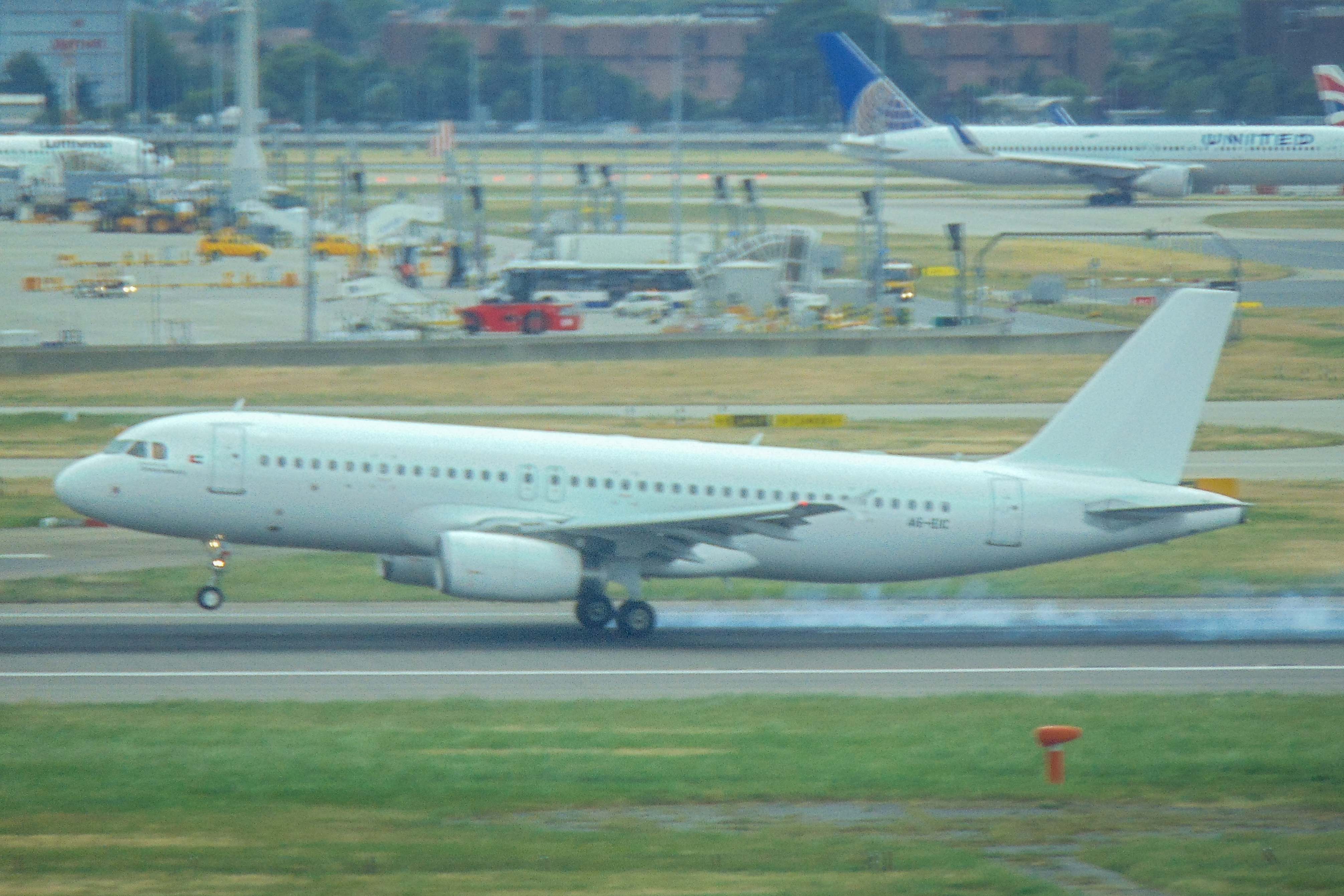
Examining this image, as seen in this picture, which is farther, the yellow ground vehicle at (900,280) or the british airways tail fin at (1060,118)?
the british airways tail fin at (1060,118)

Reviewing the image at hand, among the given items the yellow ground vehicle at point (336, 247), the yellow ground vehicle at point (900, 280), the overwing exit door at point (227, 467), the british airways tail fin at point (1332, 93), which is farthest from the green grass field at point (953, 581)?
the british airways tail fin at point (1332, 93)

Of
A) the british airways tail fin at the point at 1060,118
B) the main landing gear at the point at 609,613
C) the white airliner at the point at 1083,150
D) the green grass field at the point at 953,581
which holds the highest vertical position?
the british airways tail fin at the point at 1060,118

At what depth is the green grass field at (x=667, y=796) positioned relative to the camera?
1581cm

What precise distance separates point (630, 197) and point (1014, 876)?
128607 mm

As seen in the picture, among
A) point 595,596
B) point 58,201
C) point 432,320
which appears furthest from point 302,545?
point 58,201

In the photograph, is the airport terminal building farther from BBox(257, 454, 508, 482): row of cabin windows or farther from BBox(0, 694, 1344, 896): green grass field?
BBox(0, 694, 1344, 896): green grass field

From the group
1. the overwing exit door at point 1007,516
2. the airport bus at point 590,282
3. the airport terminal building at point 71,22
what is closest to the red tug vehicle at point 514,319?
the airport bus at point 590,282

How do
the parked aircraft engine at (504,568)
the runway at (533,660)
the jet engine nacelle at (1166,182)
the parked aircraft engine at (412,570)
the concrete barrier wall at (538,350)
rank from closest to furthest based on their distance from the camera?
the runway at (533,660) < the parked aircraft engine at (504,568) < the parked aircraft engine at (412,570) < the concrete barrier wall at (538,350) < the jet engine nacelle at (1166,182)

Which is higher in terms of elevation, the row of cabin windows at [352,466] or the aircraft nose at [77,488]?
the row of cabin windows at [352,466]

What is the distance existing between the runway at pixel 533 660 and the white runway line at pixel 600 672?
0.04 meters

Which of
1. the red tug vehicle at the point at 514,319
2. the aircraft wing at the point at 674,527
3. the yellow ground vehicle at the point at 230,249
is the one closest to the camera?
the aircraft wing at the point at 674,527

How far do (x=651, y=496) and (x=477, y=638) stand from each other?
13.1 feet

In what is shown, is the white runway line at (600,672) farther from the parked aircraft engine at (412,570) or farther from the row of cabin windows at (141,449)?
the row of cabin windows at (141,449)

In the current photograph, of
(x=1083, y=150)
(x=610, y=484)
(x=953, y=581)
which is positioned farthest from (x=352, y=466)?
(x=1083, y=150)
